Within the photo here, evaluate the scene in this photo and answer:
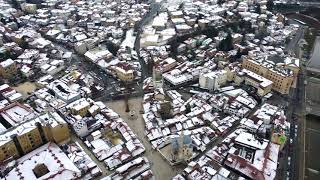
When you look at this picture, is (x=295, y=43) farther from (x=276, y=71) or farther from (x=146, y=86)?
(x=146, y=86)

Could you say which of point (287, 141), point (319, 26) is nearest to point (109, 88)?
point (287, 141)

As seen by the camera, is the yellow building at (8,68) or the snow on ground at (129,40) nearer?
the yellow building at (8,68)

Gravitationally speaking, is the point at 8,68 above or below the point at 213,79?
below

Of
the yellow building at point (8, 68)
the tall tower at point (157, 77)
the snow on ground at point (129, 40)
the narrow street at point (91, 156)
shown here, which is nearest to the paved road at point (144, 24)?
the snow on ground at point (129, 40)

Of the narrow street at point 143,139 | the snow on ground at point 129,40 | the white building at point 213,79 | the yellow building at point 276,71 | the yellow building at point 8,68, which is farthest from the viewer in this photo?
the snow on ground at point 129,40

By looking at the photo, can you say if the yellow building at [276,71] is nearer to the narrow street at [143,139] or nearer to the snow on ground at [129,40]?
the narrow street at [143,139]

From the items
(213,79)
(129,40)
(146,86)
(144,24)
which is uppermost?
(144,24)

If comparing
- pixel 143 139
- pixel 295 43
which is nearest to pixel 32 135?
pixel 143 139
